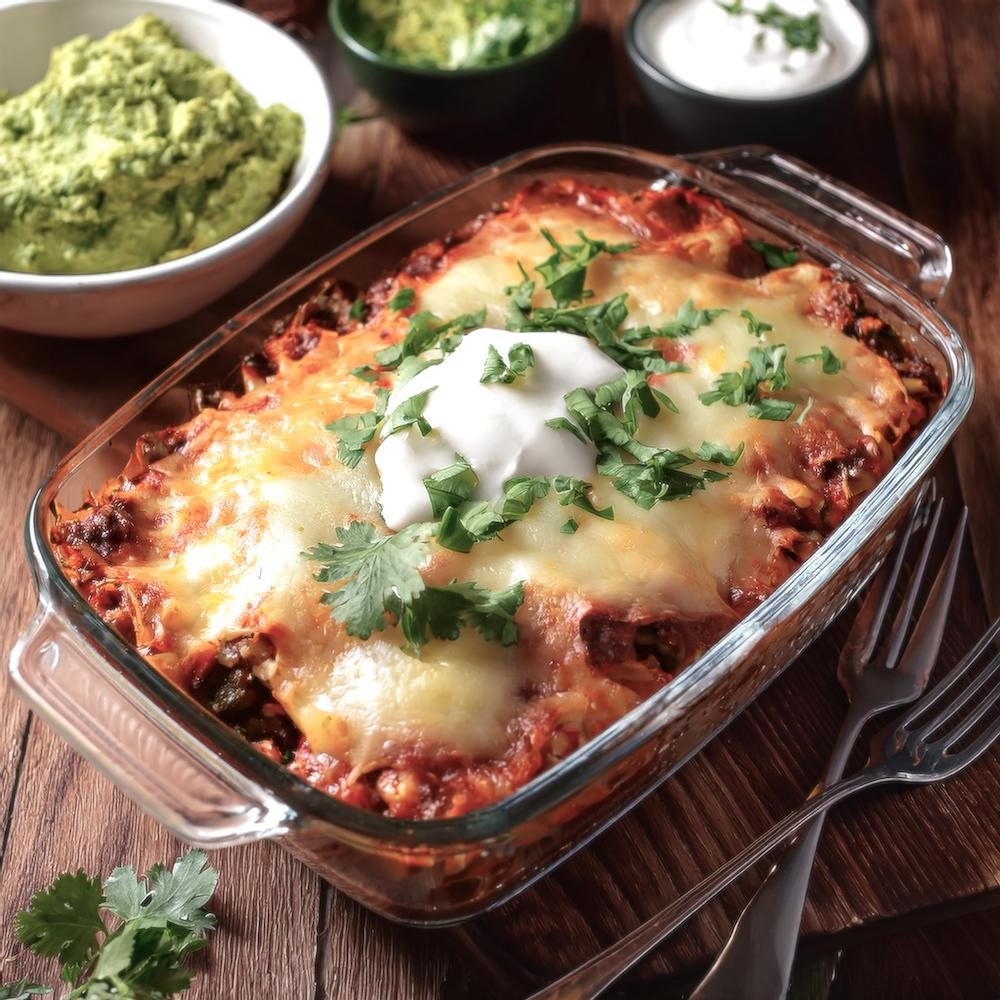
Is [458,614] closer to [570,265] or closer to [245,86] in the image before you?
[570,265]

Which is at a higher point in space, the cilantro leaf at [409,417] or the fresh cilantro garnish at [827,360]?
the cilantro leaf at [409,417]

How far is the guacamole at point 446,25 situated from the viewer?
3.24 metres

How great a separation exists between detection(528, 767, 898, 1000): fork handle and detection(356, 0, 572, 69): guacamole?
2.17 m

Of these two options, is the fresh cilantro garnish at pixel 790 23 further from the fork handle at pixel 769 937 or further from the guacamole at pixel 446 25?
the fork handle at pixel 769 937

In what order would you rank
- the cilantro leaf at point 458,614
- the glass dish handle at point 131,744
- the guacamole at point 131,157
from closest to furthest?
the glass dish handle at point 131,744 → the cilantro leaf at point 458,614 → the guacamole at point 131,157

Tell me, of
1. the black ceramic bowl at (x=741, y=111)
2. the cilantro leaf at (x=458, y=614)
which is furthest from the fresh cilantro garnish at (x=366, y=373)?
the black ceramic bowl at (x=741, y=111)

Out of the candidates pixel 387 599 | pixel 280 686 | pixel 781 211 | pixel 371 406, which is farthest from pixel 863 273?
pixel 280 686

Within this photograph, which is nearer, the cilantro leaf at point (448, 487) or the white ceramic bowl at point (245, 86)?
the cilantro leaf at point (448, 487)

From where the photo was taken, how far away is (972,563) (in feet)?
7.79

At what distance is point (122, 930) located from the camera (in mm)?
1827

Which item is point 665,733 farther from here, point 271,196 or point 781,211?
point 271,196

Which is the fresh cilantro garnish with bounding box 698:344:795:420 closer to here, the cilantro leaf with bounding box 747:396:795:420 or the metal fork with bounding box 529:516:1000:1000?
the cilantro leaf with bounding box 747:396:795:420

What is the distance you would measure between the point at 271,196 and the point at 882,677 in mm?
1720

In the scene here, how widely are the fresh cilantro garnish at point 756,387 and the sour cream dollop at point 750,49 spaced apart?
1.16m
